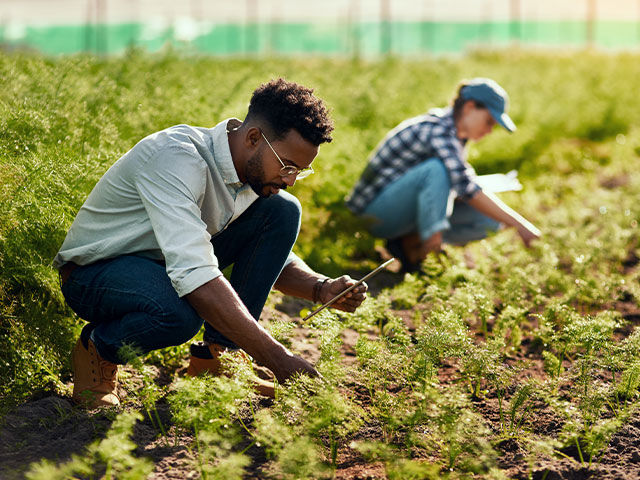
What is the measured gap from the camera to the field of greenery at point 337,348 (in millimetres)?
2375

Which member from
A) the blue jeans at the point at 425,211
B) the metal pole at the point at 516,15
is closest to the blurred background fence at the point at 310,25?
the metal pole at the point at 516,15

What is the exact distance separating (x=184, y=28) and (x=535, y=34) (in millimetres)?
16465

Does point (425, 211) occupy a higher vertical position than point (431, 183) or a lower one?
lower

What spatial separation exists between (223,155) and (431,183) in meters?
2.22

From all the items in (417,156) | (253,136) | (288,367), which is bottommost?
(288,367)

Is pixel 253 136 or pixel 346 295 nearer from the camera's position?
pixel 253 136

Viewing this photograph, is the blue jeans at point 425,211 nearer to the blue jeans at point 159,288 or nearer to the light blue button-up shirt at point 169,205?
the blue jeans at point 159,288

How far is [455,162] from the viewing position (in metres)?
4.64

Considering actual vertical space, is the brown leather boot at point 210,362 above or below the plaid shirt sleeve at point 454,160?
below

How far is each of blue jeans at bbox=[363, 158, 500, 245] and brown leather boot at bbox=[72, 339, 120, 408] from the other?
7.91 ft

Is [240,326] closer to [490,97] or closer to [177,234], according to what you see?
[177,234]

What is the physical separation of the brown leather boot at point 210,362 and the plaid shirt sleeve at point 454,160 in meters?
2.08

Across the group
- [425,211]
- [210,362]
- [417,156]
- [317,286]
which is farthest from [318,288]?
[417,156]

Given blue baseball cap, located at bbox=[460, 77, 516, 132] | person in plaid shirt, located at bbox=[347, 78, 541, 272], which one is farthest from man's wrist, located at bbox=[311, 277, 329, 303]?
blue baseball cap, located at bbox=[460, 77, 516, 132]
